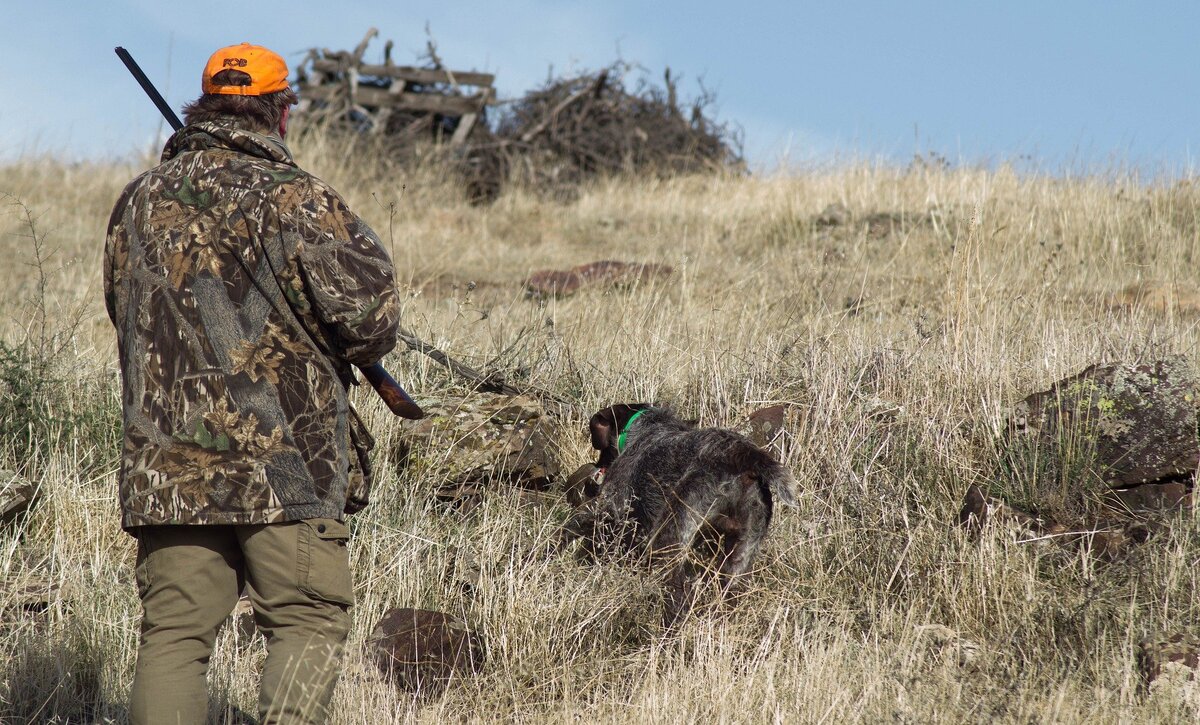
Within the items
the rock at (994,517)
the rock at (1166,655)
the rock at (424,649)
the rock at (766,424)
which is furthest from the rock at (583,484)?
the rock at (1166,655)

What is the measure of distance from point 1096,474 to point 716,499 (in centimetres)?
188

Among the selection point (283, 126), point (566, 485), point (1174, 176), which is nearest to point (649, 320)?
point (566, 485)

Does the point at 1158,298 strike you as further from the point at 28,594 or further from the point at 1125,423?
the point at 28,594

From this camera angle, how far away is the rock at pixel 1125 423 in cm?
471

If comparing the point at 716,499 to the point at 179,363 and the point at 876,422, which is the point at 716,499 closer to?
the point at 876,422

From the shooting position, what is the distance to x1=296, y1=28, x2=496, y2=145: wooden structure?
16641 millimetres

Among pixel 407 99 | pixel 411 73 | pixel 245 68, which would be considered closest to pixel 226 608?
pixel 245 68

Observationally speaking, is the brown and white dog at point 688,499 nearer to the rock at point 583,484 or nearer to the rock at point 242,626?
the rock at point 583,484

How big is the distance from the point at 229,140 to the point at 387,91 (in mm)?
14439

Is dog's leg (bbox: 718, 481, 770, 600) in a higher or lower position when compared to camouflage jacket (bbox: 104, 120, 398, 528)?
lower

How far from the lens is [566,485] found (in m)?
5.28

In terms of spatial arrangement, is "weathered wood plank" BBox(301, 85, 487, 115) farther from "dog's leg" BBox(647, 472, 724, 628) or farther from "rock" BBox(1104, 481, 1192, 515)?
"dog's leg" BBox(647, 472, 724, 628)

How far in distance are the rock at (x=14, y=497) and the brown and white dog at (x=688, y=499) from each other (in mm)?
2765

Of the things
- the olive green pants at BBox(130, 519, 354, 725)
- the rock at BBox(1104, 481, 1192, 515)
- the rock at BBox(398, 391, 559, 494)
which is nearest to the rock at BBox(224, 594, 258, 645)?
the rock at BBox(398, 391, 559, 494)
